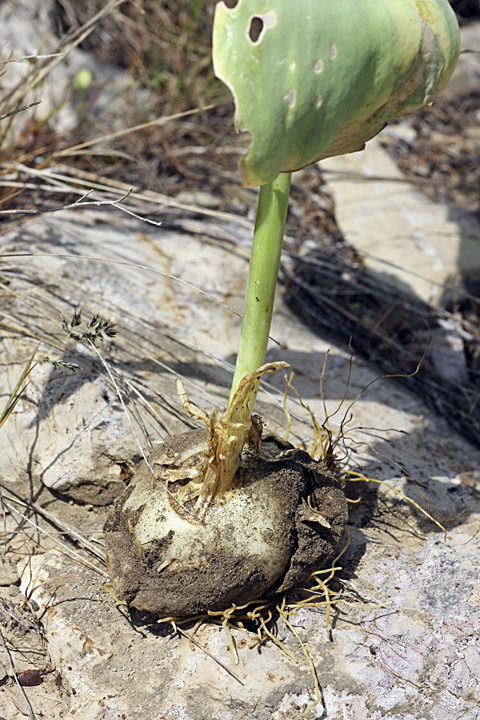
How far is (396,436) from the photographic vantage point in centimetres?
176

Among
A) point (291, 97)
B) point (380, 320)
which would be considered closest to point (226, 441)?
point (291, 97)

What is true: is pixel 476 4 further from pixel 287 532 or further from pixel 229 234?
pixel 287 532

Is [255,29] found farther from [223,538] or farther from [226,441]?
[223,538]

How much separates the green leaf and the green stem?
14cm

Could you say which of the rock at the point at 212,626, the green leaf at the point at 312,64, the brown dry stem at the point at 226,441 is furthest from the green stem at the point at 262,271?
the rock at the point at 212,626

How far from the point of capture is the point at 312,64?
36.5 inches

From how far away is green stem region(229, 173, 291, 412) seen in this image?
1.15 m

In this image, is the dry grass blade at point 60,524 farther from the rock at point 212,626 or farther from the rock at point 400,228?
the rock at point 400,228

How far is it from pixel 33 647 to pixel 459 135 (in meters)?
3.22

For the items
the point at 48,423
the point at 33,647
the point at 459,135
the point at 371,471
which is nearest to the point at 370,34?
the point at 371,471

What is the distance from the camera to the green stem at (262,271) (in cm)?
115

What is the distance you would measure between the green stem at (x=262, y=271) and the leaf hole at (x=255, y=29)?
269 millimetres

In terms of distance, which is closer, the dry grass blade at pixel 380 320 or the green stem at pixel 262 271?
the green stem at pixel 262 271

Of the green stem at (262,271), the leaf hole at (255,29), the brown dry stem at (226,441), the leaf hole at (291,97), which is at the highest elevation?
the leaf hole at (255,29)
